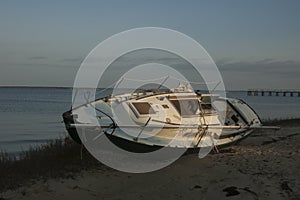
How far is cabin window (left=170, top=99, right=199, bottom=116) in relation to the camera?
52.0 feet

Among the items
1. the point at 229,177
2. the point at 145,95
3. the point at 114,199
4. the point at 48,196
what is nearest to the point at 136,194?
the point at 114,199

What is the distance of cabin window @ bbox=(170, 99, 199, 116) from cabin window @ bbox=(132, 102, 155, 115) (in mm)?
1309

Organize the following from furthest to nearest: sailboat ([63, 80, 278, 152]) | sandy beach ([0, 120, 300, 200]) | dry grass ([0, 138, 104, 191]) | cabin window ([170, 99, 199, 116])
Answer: cabin window ([170, 99, 199, 116]), sailboat ([63, 80, 278, 152]), dry grass ([0, 138, 104, 191]), sandy beach ([0, 120, 300, 200])

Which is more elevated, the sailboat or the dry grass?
the sailboat

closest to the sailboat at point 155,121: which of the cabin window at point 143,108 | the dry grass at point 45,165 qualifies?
the cabin window at point 143,108

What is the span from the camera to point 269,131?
24453mm

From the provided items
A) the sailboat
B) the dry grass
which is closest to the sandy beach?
the dry grass

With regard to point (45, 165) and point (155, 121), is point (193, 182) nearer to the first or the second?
point (155, 121)

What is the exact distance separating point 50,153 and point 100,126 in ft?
11.7

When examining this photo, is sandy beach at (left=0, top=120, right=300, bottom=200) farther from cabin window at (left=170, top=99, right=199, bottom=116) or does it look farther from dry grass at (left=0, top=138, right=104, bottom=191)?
cabin window at (left=170, top=99, right=199, bottom=116)

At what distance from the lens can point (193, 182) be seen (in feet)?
38.1

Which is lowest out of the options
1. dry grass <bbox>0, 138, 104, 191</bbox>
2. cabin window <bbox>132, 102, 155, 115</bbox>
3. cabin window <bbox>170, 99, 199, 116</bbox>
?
dry grass <bbox>0, 138, 104, 191</bbox>

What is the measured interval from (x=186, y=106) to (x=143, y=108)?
2107 millimetres

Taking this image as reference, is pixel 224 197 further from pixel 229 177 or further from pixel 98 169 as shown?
pixel 98 169
